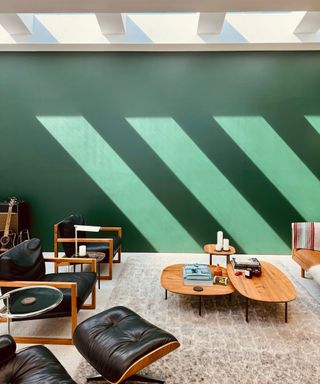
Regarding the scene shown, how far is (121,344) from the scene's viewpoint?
1.94 metres

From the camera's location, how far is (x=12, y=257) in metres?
2.76

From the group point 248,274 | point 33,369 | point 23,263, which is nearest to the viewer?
point 33,369

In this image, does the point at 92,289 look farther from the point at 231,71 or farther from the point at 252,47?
the point at 252,47

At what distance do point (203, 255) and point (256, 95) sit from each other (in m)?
3.08

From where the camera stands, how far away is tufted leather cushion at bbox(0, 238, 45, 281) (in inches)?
106

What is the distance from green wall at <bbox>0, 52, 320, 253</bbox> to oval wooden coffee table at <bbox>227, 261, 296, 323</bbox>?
1.88 meters

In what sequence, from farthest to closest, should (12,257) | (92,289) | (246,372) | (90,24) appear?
(90,24) < (92,289) < (12,257) < (246,372)

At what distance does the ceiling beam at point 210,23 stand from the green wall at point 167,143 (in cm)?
42

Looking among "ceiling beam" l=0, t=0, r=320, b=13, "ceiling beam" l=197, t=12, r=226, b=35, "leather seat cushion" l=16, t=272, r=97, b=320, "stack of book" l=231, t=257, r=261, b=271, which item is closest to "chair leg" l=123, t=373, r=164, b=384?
"leather seat cushion" l=16, t=272, r=97, b=320

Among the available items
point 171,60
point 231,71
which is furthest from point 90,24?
point 231,71

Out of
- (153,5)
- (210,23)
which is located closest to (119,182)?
(153,5)

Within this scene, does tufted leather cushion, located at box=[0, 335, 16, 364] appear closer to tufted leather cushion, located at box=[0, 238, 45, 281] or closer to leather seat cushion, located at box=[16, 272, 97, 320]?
leather seat cushion, located at box=[16, 272, 97, 320]

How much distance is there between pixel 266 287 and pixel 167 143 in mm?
3059

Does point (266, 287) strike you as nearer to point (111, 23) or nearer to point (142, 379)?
point (142, 379)
